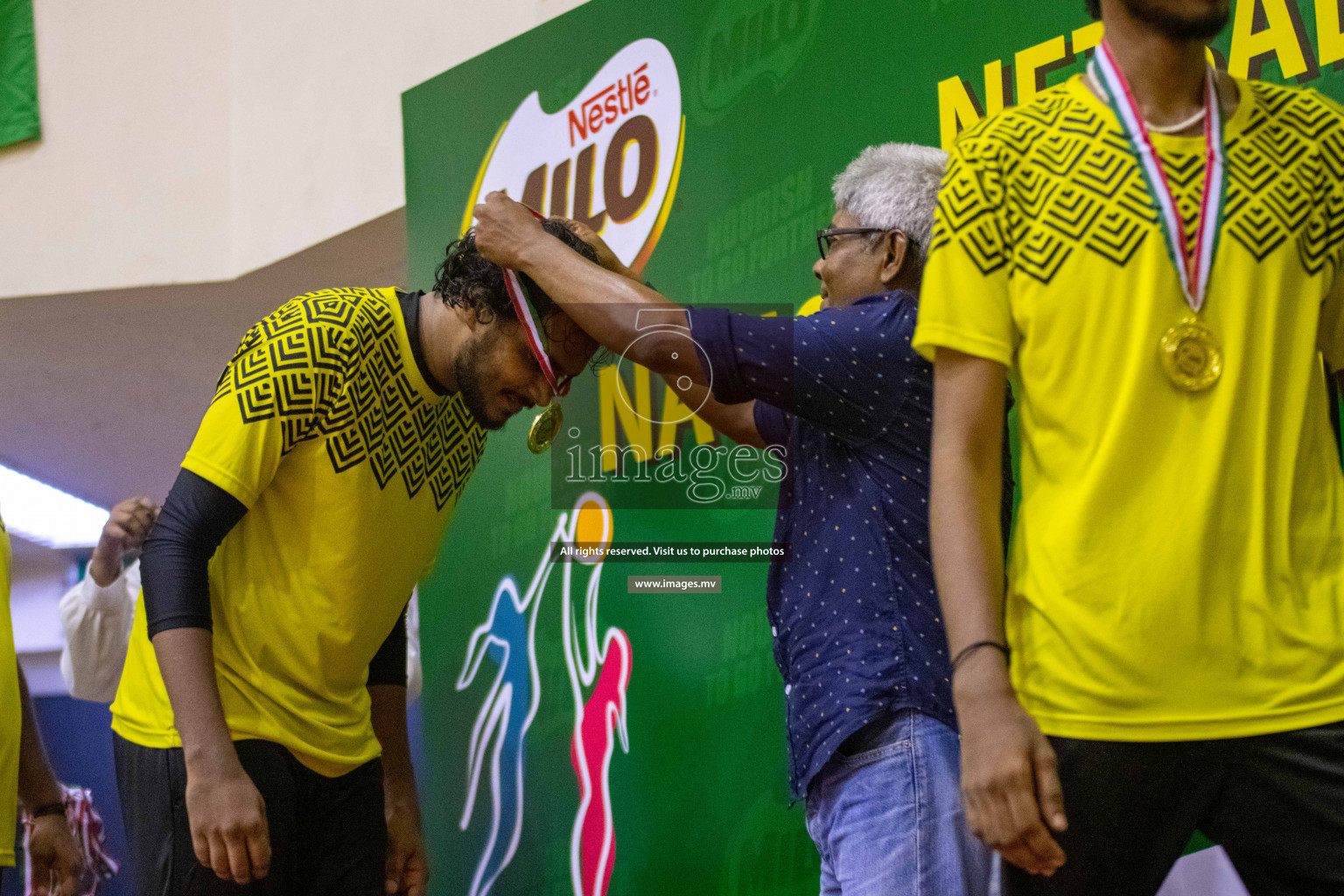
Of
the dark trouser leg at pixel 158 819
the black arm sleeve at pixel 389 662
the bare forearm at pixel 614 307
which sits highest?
the bare forearm at pixel 614 307

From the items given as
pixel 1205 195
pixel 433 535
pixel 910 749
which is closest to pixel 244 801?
pixel 433 535

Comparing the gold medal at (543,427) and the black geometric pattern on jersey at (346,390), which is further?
the gold medal at (543,427)

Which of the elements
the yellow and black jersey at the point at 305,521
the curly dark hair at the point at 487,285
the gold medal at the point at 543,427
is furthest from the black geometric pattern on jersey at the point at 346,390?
the gold medal at the point at 543,427

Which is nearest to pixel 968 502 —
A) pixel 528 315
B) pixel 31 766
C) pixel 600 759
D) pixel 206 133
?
pixel 528 315

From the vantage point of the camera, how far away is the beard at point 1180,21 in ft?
3.85

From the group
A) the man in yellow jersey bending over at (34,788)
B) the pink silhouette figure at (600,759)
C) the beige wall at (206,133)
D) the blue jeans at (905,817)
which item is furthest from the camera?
the beige wall at (206,133)

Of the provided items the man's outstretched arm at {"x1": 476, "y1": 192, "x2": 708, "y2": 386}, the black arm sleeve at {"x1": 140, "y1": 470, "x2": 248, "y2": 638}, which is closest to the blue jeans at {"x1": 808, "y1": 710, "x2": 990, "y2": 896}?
the man's outstretched arm at {"x1": 476, "y1": 192, "x2": 708, "y2": 386}

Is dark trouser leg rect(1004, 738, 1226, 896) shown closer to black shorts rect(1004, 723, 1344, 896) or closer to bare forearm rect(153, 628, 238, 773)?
black shorts rect(1004, 723, 1344, 896)

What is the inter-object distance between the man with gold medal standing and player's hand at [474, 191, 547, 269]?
823mm

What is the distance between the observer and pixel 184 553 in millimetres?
1679

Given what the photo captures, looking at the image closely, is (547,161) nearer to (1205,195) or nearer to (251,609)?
(251,609)

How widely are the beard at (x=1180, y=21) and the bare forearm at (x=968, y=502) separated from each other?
0.36 meters

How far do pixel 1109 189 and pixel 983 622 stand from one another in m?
0.42

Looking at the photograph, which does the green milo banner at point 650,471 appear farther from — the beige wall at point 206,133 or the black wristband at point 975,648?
the black wristband at point 975,648
